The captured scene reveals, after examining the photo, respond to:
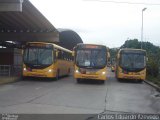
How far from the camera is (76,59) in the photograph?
27281mm

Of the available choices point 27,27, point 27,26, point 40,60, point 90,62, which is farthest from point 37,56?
point 27,27

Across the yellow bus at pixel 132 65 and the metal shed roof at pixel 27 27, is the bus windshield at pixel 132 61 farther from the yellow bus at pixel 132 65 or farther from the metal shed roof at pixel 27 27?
the metal shed roof at pixel 27 27

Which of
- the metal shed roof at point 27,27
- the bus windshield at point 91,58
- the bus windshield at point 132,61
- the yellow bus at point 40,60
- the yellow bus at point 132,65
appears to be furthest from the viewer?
the metal shed roof at point 27,27

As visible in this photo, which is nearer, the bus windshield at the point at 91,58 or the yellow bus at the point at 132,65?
the bus windshield at the point at 91,58

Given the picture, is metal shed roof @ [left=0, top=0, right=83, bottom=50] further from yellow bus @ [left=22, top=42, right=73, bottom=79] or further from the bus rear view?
the bus rear view

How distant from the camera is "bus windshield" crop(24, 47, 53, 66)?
92.7 ft

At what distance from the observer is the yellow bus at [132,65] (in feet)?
99.8

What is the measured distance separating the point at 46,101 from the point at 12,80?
11.7m

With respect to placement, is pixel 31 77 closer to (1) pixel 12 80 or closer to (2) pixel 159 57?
(1) pixel 12 80

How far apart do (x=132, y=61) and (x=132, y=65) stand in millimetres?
344

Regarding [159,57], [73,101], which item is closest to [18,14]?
[159,57]

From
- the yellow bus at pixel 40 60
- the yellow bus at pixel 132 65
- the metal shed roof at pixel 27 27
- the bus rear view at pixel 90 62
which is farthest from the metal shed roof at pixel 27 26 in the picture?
the yellow bus at pixel 132 65

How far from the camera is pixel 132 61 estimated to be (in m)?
30.8

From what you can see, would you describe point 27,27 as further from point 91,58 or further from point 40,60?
point 91,58
